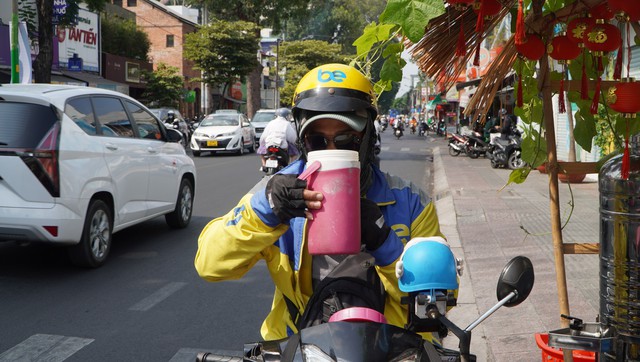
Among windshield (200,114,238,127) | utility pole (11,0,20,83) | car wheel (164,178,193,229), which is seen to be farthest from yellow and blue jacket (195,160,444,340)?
windshield (200,114,238,127)

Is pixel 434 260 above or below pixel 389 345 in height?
above

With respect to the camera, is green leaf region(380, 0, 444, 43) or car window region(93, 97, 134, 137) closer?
green leaf region(380, 0, 444, 43)

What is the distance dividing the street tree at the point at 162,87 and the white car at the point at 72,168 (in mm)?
33332

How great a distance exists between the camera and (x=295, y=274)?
2.37 meters

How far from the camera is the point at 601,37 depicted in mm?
2303

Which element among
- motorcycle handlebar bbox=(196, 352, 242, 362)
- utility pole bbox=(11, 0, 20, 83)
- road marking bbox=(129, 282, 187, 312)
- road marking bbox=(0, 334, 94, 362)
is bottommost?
road marking bbox=(0, 334, 94, 362)

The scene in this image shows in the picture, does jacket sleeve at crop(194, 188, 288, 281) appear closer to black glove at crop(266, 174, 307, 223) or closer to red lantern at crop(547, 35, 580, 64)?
black glove at crop(266, 174, 307, 223)

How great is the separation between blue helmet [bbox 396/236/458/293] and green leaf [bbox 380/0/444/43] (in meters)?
0.64

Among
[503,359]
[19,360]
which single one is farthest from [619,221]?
[19,360]

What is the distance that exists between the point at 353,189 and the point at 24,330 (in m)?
3.88

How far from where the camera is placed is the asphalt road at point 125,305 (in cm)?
457

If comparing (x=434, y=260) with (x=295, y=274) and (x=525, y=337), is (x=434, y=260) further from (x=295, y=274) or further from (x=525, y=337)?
(x=525, y=337)

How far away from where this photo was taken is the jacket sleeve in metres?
2.05

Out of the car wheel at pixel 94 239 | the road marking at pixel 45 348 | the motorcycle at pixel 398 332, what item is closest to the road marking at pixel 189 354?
the road marking at pixel 45 348
